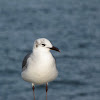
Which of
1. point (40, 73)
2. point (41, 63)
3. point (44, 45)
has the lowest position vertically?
point (40, 73)

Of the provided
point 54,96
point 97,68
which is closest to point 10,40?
point 97,68

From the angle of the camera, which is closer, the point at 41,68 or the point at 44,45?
the point at 44,45

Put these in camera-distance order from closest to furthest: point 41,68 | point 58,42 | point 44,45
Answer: point 44,45, point 41,68, point 58,42

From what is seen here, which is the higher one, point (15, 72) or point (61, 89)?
point (15, 72)

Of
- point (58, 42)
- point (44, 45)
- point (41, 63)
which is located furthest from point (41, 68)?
point (58, 42)

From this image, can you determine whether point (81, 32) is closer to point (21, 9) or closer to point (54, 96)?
point (21, 9)

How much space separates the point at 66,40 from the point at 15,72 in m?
4.35

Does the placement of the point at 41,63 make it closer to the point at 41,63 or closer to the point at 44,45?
the point at 41,63

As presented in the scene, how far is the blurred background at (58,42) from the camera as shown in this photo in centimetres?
1588

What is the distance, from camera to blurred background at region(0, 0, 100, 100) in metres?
15.9

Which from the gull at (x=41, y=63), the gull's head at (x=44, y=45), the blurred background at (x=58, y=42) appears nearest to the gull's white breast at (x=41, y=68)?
the gull at (x=41, y=63)

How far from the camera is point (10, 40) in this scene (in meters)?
20.9

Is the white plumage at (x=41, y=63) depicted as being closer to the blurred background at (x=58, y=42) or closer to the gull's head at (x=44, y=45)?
the gull's head at (x=44, y=45)

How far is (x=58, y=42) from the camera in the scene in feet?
67.0
